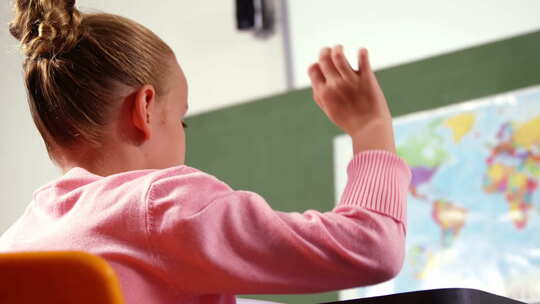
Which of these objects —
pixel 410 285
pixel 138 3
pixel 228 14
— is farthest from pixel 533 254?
pixel 138 3

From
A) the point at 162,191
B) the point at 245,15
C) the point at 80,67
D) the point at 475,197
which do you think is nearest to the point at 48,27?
the point at 80,67

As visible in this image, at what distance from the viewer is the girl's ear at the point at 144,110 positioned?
94 cm

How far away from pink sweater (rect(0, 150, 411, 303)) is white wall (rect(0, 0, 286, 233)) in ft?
8.46

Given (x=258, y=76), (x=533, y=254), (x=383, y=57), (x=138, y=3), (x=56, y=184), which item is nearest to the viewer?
(x=56, y=184)

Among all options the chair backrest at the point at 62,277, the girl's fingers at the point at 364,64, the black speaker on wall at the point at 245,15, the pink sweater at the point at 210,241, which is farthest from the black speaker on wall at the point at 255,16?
the chair backrest at the point at 62,277

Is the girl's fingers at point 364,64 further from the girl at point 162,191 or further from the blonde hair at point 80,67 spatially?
the blonde hair at point 80,67

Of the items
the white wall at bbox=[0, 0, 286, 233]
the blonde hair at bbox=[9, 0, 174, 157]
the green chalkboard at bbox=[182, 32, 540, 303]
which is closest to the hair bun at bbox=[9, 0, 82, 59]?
the blonde hair at bbox=[9, 0, 174, 157]

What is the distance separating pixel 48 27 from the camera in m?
0.96

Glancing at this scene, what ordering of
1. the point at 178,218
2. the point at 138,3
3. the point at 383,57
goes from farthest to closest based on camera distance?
1. the point at 138,3
2. the point at 383,57
3. the point at 178,218

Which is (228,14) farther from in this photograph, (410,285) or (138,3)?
(410,285)

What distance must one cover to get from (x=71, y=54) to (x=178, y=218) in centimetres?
31

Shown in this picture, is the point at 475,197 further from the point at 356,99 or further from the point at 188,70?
the point at 356,99

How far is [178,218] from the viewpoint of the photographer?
73 centimetres

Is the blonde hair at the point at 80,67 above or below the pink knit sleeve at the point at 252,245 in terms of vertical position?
above
